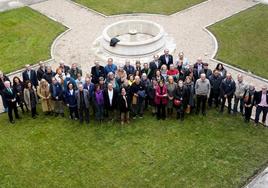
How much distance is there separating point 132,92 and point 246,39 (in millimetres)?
8242

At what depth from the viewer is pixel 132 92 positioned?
14.5 meters

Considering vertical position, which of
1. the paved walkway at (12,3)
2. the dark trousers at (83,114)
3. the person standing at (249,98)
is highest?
the paved walkway at (12,3)

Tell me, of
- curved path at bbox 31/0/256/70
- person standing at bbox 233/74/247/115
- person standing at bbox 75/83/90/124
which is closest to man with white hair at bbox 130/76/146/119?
person standing at bbox 75/83/90/124

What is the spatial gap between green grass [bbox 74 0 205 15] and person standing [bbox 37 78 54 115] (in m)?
9.94

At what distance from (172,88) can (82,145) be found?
11.8 feet

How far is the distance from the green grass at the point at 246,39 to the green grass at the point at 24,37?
824 cm

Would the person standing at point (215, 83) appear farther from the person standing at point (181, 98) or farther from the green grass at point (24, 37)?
the green grass at point (24, 37)

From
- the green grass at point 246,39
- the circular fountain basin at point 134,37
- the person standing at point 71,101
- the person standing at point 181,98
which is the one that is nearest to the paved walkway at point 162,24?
the green grass at point 246,39

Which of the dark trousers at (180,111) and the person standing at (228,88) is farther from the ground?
the person standing at (228,88)

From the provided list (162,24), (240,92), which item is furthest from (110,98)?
(162,24)

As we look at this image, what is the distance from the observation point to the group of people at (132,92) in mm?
14273

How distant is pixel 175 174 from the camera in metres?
12.6

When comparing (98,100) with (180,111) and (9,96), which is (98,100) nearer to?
(180,111)

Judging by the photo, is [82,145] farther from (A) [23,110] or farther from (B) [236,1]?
(B) [236,1]
